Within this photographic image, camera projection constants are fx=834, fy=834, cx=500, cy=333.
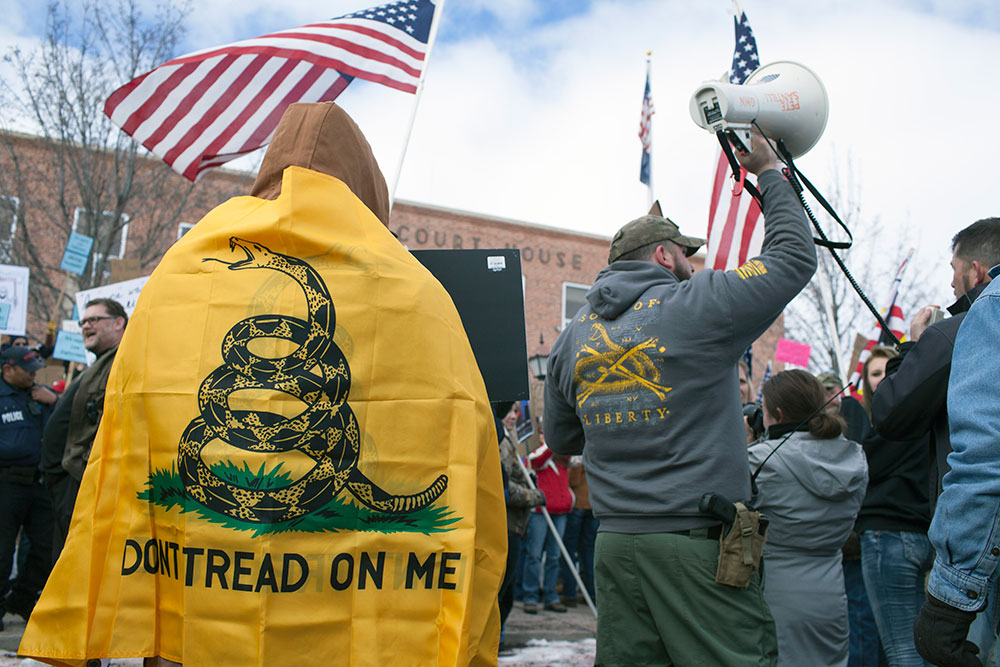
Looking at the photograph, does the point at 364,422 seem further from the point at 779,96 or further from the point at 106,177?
the point at 106,177

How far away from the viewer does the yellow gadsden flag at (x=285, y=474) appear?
2037mm

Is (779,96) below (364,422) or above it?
above

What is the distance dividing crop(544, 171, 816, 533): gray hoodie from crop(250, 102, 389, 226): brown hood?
111 cm

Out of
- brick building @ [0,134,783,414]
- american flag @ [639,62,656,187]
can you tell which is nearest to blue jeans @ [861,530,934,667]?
american flag @ [639,62,656,187]

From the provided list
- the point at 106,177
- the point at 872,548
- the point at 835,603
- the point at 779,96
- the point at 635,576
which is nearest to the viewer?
the point at 635,576

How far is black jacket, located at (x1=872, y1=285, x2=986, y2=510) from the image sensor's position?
122 inches

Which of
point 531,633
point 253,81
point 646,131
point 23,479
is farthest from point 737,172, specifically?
point 23,479

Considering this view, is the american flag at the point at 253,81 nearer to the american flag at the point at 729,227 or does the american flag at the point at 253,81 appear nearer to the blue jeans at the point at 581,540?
the american flag at the point at 729,227

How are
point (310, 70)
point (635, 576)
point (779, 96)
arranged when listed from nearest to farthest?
1. point (635, 576)
2. point (779, 96)
3. point (310, 70)

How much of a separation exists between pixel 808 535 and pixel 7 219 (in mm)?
17287

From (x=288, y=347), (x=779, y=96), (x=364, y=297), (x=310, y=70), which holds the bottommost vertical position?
(x=288, y=347)

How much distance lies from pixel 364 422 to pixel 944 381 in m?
2.20

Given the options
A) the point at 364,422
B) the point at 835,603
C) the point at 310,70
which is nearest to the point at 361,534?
the point at 364,422

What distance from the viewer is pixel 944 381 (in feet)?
10.1
